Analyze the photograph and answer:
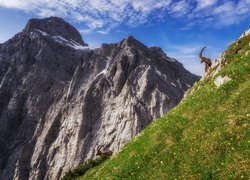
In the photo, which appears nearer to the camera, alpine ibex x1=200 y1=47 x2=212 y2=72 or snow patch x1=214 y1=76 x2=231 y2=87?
snow patch x1=214 y1=76 x2=231 y2=87

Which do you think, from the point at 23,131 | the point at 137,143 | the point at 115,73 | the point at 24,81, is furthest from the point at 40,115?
the point at 137,143

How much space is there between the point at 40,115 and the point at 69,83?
731 inches

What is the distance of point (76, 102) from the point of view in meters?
159

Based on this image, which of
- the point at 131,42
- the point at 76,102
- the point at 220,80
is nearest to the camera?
the point at 220,80

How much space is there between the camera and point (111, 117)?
144375 millimetres

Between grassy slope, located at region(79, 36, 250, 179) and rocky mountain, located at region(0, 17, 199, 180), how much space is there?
10484 centimetres

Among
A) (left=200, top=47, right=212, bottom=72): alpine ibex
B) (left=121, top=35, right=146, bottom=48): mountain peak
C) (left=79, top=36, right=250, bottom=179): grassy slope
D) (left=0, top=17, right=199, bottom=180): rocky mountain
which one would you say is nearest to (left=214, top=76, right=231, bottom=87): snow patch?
(left=79, top=36, right=250, bottom=179): grassy slope

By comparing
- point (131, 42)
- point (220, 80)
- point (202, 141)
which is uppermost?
point (131, 42)

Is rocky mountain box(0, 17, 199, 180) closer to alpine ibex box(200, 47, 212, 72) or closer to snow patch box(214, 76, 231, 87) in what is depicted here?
alpine ibex box(200, 47, 212, 72)

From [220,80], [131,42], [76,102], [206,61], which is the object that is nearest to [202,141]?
[220,80]

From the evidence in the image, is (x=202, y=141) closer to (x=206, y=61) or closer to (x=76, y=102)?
(x=206, y=61)

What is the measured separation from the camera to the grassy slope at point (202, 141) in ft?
63.6

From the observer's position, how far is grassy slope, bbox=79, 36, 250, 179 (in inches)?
763

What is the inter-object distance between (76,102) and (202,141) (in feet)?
455
